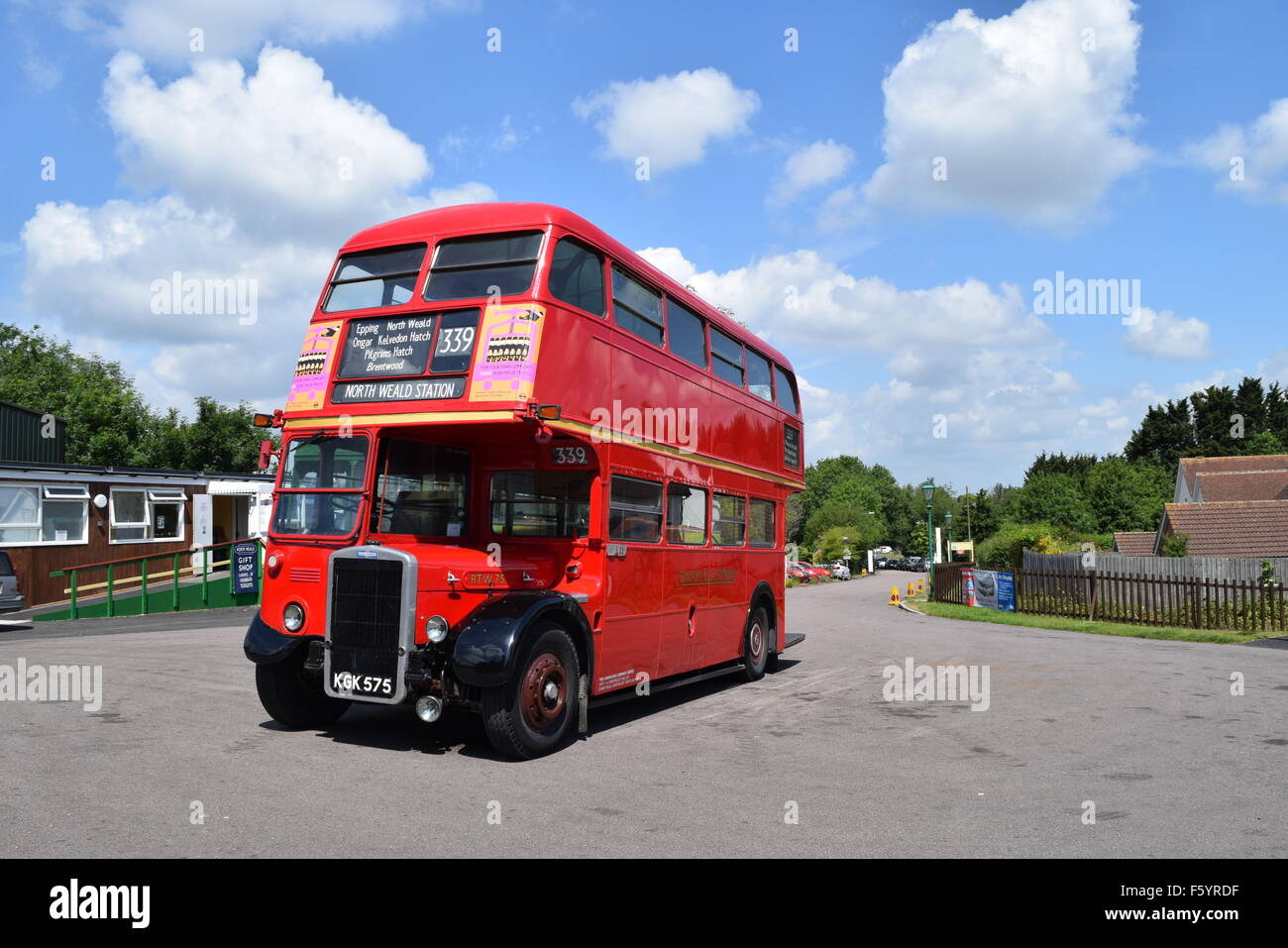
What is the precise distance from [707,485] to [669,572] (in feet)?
5.28

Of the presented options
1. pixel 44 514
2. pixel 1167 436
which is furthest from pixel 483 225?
pixel 1167 436

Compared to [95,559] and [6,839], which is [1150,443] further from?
[6,839]

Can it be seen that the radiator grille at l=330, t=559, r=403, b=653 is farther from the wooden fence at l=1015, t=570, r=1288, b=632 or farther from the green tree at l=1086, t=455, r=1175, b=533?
the green tree at l=1086, t=455, r=1175, b=533

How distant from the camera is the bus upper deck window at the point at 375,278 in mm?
8492

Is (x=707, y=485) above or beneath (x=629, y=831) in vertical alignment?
above

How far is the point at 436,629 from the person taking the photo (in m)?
7.51

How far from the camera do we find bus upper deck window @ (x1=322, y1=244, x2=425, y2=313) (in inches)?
334

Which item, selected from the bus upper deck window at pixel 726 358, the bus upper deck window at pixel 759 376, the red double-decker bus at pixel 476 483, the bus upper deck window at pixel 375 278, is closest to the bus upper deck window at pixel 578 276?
the red double-decker bus at pixel 476 483

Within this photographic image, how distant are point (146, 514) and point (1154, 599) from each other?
26202 millimetres

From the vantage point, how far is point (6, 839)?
506 cm

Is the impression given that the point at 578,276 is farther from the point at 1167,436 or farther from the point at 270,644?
the point at 1167,436

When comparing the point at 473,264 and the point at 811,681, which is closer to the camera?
the point at 473,264

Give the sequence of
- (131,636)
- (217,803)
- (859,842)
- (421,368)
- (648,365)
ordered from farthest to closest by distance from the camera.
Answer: (131,636) → (648,365) → (421,368) → (217,803) → (859,842)

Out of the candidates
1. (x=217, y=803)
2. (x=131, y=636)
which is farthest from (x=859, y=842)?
(x=131, y=636)
